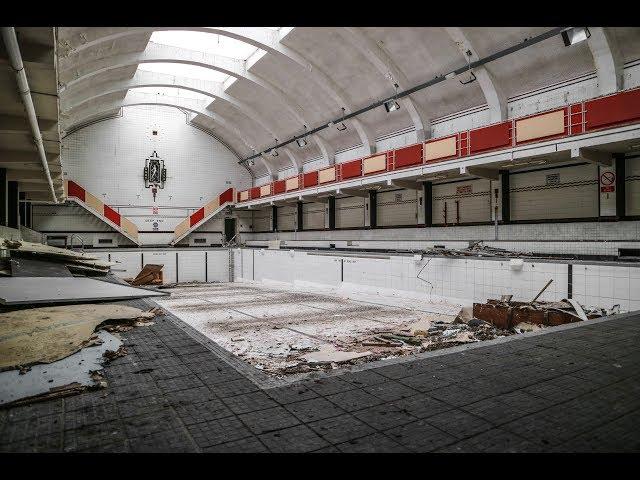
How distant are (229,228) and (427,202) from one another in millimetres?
14894

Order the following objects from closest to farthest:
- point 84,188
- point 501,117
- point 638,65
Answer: point 638,65
point 501,117
point 84,188

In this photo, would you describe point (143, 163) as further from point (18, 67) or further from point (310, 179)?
point (18, 67)

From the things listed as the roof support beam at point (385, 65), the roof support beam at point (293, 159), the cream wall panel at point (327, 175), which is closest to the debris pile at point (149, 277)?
the cream wall panel at point (327, 175)

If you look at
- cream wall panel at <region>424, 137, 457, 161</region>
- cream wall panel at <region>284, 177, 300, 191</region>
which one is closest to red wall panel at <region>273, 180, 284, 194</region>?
cream wall panel at <region>284, 177, 300, 191</region>

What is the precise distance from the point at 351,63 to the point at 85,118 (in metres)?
13.7

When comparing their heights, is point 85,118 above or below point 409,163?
above

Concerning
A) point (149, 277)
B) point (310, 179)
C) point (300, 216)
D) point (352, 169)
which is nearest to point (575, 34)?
point (352, 169)

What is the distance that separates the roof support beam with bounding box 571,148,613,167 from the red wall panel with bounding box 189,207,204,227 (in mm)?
18675

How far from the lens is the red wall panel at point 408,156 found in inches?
479

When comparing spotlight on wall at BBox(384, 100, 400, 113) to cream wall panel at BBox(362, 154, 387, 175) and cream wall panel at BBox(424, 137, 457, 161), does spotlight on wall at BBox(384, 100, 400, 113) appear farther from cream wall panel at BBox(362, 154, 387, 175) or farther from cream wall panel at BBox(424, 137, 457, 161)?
cream wall panel at BBox(424, 137, 457, 161)

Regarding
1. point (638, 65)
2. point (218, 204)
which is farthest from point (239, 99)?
point (638, 65)

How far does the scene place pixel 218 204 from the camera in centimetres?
2367

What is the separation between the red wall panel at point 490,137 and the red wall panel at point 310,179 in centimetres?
754
